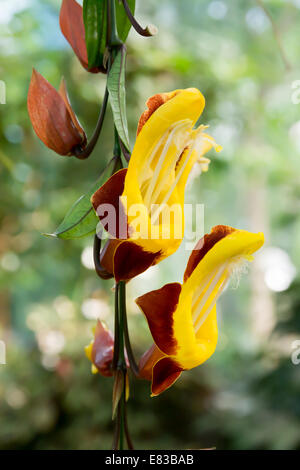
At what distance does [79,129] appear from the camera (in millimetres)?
239

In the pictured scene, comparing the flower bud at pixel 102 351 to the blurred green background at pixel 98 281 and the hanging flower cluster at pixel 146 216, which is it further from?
the blurred green background at pixel 98 281

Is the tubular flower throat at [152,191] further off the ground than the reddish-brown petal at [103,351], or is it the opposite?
the tubular flower throat at [152,191]

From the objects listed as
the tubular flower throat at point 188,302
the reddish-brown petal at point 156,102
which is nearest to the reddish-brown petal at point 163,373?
the tubular flower throat at point 188,302

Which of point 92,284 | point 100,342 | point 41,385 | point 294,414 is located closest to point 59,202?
point 92,284

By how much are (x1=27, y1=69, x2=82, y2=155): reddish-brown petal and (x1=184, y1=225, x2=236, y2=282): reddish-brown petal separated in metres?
0.08

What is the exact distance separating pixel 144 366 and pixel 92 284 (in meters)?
1.82

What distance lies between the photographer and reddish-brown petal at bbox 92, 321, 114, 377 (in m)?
0.24

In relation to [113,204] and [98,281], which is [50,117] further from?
[98,281]

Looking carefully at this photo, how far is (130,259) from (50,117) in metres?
0.08

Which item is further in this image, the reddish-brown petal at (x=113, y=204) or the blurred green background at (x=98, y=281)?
the blurred green background at (x=98, y=281)

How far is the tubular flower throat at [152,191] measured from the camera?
20cm

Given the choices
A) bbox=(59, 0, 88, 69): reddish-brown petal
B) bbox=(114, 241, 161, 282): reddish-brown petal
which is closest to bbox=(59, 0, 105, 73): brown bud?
bbox=(59, 0, 88, 69): reddish-brown petal

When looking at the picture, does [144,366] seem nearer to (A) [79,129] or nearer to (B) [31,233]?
(A) [79,129]

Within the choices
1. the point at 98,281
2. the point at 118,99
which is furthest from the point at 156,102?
the point at 98,281
